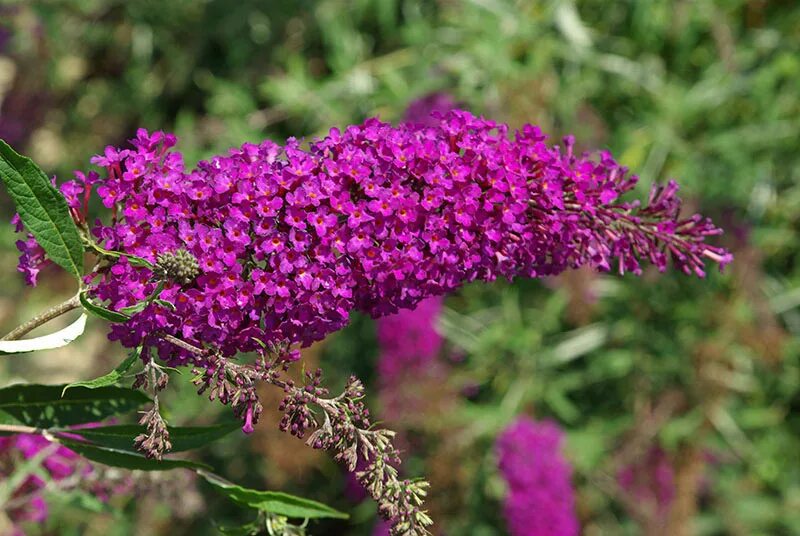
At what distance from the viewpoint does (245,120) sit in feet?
20.0

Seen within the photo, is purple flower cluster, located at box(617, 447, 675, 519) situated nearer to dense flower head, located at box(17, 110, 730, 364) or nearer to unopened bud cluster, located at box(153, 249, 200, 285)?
dense flower head, located at box(17, 110, 730, 364)

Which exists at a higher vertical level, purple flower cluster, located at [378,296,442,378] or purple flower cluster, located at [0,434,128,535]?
purple flower cluster, located at [0,434,128,535]

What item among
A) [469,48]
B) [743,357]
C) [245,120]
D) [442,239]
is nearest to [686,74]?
[469,48]

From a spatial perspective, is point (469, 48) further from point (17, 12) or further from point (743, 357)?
point (17, 12)

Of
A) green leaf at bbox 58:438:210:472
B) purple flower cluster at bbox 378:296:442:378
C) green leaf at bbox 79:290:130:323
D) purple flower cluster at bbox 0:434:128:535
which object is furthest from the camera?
purple flower cluster at bbox 378:296:442:378

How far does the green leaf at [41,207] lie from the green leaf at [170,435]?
0.46 meters

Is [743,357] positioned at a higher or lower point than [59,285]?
higher

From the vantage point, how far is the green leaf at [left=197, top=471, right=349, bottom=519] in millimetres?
2186

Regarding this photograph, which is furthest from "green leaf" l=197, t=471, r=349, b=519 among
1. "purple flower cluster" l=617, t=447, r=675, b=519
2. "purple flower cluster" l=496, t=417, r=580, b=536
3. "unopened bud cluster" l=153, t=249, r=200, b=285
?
"purple flower cluster" l=617, t=447, r=675, b=519

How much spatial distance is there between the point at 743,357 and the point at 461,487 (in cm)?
208

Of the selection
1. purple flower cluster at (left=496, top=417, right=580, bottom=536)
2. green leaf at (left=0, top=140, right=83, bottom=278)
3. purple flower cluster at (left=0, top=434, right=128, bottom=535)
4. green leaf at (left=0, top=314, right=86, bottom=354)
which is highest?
green leaf at (left=0, top=140, right=83, bottom=278)

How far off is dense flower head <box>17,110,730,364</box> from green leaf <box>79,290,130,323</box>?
0.29 ft

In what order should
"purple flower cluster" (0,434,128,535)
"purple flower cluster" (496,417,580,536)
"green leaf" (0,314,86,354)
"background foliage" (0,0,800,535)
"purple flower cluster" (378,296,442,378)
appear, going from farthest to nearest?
1. "background foliage" (0,0,800,535)
2. "purple flower cluster" (378,296,442,378)
3. "purple flower cluster" (496,417,580,536)
4. "purple flower cluster" (0,434,128,535)
5. "green leaf" (0,314,86,354)

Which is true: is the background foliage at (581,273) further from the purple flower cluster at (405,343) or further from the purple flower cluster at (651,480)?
the purple flower cluster at (405,343)
